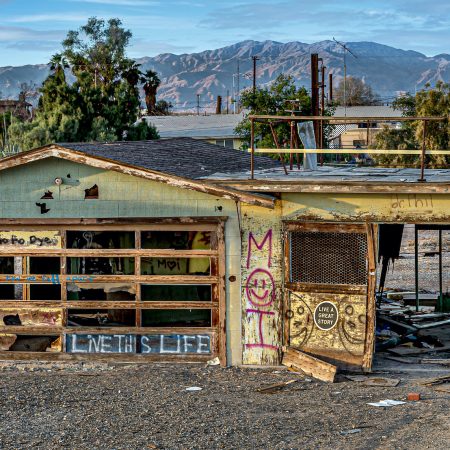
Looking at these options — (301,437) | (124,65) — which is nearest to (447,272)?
(301,437)

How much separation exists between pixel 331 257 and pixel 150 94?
51.7m

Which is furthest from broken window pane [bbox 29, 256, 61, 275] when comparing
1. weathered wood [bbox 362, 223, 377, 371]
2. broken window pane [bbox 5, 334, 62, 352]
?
weathered wood [bbox 362, 223, 377, 371]

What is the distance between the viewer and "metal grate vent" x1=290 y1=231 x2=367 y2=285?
48.0 feet

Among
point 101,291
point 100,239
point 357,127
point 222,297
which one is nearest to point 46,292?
point 101,291

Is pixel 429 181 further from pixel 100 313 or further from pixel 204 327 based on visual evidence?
pixel 100 313

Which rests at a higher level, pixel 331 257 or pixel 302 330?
pixel 331 257

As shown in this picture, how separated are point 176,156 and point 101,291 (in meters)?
3.43

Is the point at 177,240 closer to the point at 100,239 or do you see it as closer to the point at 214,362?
the point at 100,239

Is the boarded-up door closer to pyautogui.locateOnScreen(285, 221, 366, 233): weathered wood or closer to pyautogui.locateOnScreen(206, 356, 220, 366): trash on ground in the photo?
pyautogui.locateOnScreen(285, 221, 366, 233): weathered wood

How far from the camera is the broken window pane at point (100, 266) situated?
15641 millimetres

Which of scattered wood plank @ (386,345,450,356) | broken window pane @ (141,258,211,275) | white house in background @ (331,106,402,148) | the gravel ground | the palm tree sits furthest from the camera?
white house in background @ (331,106,402,148)

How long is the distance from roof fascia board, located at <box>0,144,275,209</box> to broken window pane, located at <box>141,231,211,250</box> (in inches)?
37.8

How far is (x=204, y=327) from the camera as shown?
1521 cm

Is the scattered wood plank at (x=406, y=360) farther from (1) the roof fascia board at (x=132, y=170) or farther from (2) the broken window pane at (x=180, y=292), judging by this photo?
(1) the roof fascia board at (x=132, y=170)
